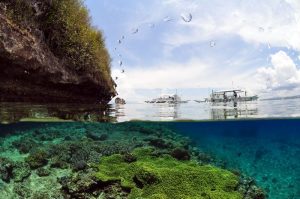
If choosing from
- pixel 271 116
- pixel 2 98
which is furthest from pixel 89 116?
pixel 271 116

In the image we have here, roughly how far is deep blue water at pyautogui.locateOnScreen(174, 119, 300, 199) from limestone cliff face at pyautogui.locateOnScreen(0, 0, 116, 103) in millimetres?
8985

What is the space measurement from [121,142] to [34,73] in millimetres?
7998

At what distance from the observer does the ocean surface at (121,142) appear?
557 inches

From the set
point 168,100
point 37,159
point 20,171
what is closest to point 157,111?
point 168,100

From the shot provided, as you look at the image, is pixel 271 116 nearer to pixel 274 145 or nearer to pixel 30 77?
pixel 274 145

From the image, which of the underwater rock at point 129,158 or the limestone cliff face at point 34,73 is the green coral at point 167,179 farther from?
the limestone cliff face at point 34,73

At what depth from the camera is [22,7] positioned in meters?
10.3

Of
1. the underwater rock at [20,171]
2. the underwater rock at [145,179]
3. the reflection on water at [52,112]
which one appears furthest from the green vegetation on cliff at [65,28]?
the underwater rock at [20,171]

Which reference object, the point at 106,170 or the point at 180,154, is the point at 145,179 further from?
the point at 180,154

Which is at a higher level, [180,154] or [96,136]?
[96,136]

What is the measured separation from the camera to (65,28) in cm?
1178

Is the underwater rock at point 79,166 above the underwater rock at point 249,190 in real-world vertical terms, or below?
above

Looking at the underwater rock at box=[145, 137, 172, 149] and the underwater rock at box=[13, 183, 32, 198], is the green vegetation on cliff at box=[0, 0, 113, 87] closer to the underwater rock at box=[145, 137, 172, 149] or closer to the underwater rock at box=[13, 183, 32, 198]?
the underwater rock at box=[13, 183, 32, 198]

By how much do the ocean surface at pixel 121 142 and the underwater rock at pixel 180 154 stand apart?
22 cm
